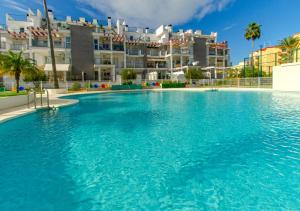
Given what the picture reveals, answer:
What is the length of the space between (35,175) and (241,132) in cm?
756

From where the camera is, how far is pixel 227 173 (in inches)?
188

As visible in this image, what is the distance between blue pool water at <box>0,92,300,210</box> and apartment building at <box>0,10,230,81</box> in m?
33.5

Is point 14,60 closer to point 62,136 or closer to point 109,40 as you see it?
point 62,136

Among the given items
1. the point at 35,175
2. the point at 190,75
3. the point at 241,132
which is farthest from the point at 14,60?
the point at 190,75

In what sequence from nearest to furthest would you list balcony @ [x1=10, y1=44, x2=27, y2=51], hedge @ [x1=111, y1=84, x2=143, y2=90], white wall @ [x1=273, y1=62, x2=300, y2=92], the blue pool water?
the blue pool water < white wall @ [x1=273, y1=62, x2=300, y2=92] < hedge @ [x1=111, y1=84, x2=143, y2=90] < balcony @ [x1=10, y1=44, x2=27, y2=51]

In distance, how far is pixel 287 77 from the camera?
2659 cm

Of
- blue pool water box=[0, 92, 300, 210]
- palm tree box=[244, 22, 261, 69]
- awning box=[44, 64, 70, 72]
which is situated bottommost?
blue pool water box=[0, 92, 300, 210]

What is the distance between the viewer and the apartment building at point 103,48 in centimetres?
3969

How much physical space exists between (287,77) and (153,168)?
1142 inches

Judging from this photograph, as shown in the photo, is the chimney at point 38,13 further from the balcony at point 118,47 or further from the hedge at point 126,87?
the hedge at point 126,87

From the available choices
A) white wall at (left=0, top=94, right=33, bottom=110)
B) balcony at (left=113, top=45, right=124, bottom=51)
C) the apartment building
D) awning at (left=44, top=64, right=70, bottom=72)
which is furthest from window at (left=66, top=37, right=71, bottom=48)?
white wall at (left=0, top=94, right=33, bottom=110)

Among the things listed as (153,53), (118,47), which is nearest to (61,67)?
(118,47)

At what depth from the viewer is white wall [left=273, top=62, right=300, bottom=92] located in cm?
2528

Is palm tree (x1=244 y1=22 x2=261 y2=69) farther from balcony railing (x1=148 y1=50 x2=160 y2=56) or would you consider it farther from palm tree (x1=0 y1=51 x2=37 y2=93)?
palm tree (x1=0 y1=51 x2=37 y2=93)
